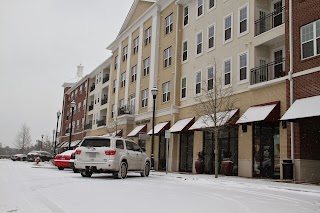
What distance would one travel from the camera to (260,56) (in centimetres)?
2194

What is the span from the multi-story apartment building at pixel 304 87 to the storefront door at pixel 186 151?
1043cm

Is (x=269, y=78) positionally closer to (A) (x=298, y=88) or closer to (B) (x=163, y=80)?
(A) (x=298, y=88)

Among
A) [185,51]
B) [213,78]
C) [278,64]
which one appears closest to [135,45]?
[185,51]

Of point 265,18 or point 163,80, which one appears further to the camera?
point 163,80

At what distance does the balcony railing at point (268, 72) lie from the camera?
20.9m

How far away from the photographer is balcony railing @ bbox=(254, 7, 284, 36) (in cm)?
2150

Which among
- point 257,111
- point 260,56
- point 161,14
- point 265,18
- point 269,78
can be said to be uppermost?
point 161,14

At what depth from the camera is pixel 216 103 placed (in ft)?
75.9

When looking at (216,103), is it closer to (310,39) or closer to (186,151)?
(186,151)

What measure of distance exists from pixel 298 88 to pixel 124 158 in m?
8.83

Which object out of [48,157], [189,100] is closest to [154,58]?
[189,100]

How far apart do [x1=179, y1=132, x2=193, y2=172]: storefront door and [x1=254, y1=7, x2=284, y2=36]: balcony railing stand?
9182 mm

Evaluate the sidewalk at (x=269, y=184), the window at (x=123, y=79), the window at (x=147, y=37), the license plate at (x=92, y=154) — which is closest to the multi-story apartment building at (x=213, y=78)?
the window at (x=147, y=37)

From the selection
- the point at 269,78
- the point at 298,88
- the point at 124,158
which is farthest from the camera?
the point at 269,78
